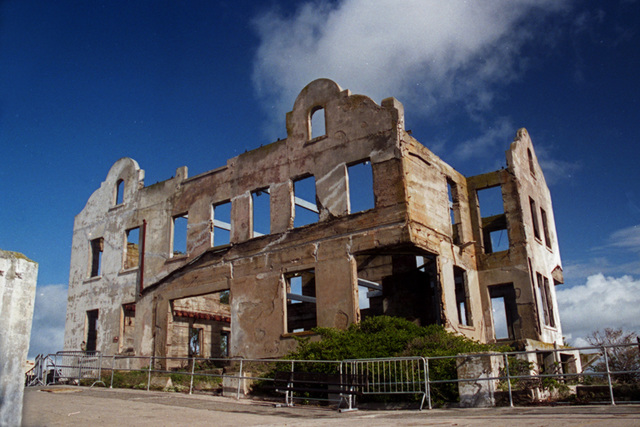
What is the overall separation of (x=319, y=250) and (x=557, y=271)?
1274 centimetres

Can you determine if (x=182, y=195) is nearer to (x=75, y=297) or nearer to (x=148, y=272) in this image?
(x=148, y=272)

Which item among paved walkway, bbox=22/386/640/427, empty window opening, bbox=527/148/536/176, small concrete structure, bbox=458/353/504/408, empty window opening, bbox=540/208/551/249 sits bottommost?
paved walkway, bbox=22/386/640/427

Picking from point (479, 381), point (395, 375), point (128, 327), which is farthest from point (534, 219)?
point (128, 327)

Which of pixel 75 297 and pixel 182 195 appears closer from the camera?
pixel 182 195

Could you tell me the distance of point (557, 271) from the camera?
25844mm

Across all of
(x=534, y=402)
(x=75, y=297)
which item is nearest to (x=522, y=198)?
(x=534, y=402)

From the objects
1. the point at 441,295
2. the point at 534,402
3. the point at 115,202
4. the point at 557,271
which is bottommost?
the point at 534,402

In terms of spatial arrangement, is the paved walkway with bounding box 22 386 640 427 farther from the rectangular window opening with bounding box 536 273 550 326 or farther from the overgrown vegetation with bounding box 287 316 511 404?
the rectangular window opening with bounding box 536 273 550 326

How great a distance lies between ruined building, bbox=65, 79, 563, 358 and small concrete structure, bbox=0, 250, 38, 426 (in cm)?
1380

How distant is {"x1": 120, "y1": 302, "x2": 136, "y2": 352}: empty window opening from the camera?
79.8ft

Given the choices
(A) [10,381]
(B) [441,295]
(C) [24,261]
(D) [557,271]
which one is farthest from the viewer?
(D) [557,271]

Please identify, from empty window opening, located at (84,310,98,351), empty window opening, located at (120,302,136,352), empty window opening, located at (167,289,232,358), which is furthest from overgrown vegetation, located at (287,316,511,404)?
empty window opening, located at (84,310,98,351)

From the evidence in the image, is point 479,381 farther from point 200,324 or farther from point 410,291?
point 200,324

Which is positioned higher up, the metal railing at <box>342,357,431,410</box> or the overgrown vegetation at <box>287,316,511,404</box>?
the overgrown vegetation at <box>287,316,511,404</box>
